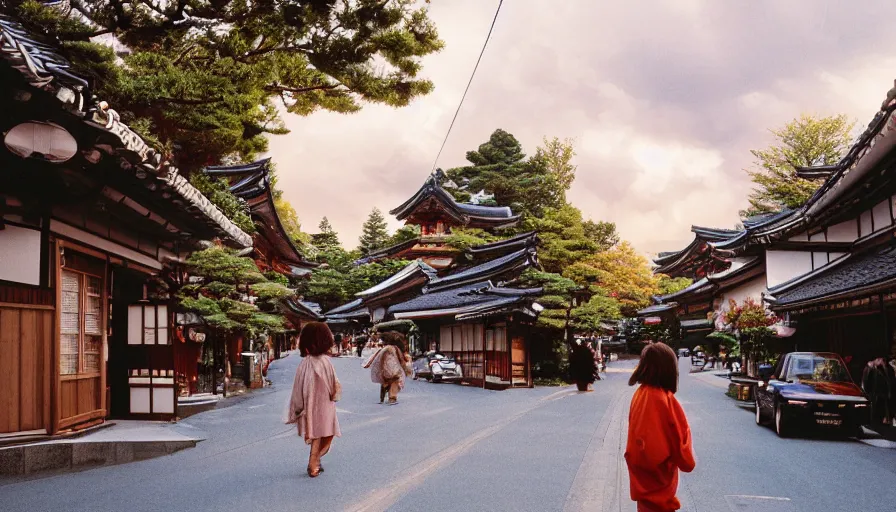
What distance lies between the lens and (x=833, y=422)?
1210cm

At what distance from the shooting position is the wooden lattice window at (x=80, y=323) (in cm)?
1015

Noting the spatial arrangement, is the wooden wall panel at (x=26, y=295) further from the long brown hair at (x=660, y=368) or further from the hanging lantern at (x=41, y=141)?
the long brown hair at (x=660, y=368)

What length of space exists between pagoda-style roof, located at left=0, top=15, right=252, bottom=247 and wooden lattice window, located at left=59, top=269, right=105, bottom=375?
52.1 inches

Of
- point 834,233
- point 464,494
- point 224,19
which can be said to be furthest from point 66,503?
point 834,233

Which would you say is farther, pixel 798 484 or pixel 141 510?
pixel 798 484

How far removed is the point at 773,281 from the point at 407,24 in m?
15.0

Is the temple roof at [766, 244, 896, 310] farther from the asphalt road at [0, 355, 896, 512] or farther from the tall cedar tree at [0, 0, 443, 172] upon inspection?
the tall cedar tree at [0, 0, 443, 172]

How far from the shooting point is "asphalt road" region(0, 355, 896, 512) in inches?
267

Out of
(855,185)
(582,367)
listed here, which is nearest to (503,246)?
(582,367)

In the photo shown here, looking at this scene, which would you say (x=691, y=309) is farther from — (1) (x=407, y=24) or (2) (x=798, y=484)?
(2) (x=798, y=484)

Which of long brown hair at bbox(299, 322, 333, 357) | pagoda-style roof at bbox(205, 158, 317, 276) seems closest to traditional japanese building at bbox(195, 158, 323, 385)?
pagoda-style roof at bbox(205, 158, 317, 276)

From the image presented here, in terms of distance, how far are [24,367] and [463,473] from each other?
17.6ft

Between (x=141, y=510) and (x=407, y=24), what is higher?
(x=407, y=24)

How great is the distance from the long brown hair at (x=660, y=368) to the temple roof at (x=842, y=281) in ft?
30.0
